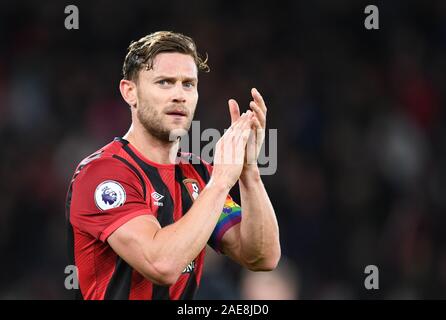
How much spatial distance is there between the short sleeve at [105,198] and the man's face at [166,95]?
30cm

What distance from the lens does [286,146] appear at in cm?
925

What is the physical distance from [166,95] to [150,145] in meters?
0.28

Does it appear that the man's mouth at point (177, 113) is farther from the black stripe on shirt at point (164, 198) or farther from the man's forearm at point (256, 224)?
the man's forearm at point (256, 224)

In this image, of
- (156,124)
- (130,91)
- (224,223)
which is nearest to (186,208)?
(224,223)

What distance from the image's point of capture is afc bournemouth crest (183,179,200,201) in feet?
13.6

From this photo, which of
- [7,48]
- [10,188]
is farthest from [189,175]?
[7,48]

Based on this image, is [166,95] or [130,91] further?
[130,91]

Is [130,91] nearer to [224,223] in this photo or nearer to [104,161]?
[104,161]

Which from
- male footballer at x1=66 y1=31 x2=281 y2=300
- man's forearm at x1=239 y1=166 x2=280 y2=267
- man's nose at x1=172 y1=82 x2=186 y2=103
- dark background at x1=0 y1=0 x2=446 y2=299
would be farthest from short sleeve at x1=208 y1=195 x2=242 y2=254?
dark background at x1=0 y1=0 x2=446 y2=299

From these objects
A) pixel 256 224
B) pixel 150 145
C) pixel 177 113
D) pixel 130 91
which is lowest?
pixel 256 224

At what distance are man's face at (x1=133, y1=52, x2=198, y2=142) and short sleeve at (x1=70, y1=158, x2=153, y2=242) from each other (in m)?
0.30

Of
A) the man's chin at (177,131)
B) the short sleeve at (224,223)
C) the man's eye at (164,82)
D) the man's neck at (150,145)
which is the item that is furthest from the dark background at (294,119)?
the man's eye at (164,82)

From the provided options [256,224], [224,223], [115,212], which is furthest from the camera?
[224,223]

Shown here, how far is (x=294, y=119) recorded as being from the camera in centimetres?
948
